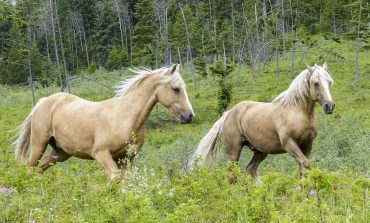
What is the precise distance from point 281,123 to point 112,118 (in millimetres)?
3118

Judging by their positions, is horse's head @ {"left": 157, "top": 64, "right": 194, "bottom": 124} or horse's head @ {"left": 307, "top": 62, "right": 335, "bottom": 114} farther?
horse's head @ {"left": 307, "top": 62, "right": 335, "bottom": 114}

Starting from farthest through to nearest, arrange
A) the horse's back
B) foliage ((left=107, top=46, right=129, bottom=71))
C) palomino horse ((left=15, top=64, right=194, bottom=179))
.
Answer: foliage ((left=107, top=46, right=129, bottom=71)) < the horse's back < palomino horse ((left=15, top=64, right=194, bottom=179))

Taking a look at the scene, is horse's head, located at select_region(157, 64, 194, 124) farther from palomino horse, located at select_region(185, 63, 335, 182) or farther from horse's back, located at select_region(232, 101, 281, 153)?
horse's back, located at select_region(232, 101, 281, 153)

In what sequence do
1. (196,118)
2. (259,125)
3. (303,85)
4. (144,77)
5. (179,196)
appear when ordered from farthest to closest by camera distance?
(196,118)
(259,125)
(303,85)
(144,77)
(179,196)

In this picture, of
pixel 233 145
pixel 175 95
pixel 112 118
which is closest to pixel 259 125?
pixel 233 145

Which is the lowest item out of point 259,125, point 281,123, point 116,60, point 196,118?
point 196,118

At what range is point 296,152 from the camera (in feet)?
27.0

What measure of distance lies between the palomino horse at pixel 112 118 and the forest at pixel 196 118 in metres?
0.42

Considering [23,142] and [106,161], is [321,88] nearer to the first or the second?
[106,161]

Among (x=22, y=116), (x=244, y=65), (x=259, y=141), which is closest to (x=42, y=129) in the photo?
(x=259, y=141)

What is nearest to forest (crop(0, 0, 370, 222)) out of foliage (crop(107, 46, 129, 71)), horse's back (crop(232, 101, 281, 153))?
foliage (crop(107, 46, 129, 71))

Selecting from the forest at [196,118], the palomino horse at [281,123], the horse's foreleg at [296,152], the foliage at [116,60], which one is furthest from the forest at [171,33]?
the horse's foreleg at [296,152]

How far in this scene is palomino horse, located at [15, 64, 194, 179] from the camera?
707cm

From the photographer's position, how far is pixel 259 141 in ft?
30.8
